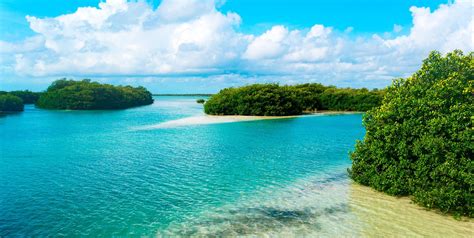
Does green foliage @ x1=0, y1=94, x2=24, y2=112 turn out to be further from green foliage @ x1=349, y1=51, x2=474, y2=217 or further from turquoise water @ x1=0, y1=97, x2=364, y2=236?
green foliage @ x1=349, y1=51, x2=474, y2=217

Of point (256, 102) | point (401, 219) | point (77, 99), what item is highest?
point (77, 99)

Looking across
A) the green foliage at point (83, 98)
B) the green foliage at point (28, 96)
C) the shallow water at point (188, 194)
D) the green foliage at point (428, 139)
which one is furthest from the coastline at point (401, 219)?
the green foliage at point (28, 96)

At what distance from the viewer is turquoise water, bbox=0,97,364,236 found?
1470cm

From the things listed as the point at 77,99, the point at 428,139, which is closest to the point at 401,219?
the point at 428,139

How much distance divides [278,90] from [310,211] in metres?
64.7

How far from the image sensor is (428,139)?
16.4 metres

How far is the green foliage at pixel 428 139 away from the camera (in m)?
15.4

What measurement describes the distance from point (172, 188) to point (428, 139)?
13.4 meters

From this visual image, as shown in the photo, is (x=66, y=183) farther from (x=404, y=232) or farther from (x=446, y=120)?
(x=446, y=120)

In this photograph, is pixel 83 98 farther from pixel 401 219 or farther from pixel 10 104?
pixel 401 219

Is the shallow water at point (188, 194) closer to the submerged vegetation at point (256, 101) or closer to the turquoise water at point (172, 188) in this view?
the turquoise water at point (172, 188)

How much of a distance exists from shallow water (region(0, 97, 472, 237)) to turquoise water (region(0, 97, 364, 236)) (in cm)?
5

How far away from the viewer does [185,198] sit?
18.2m

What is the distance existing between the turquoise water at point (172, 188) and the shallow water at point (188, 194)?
49 millimetres
